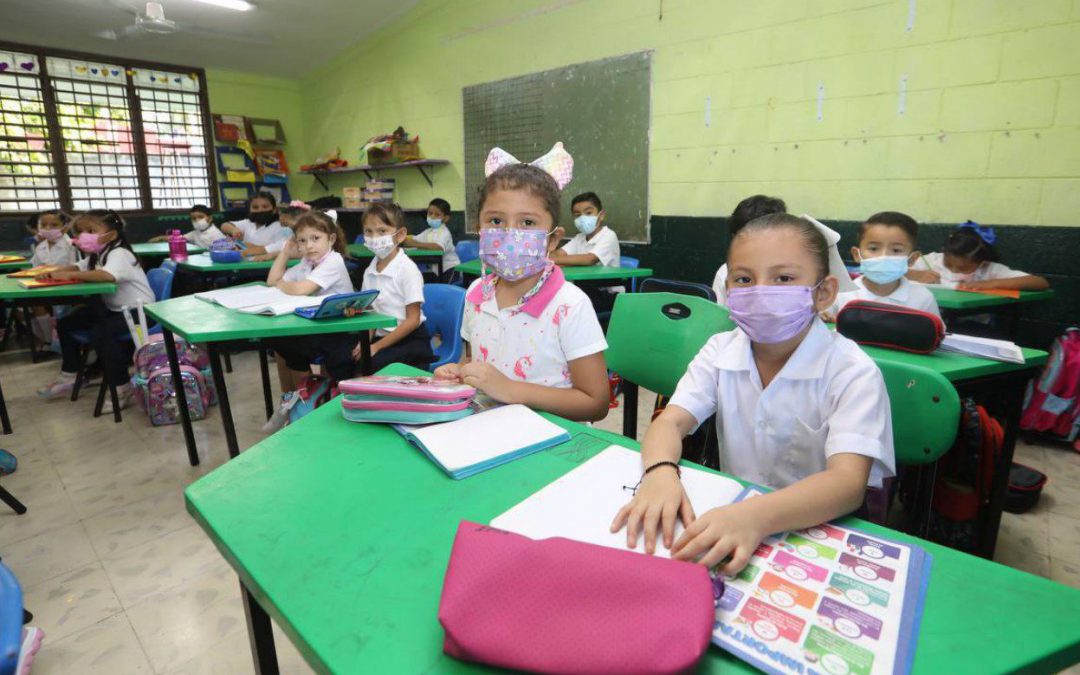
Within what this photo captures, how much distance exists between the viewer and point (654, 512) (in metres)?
0.70

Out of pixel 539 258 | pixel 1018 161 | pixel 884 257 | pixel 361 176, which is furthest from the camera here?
pixel 361 176

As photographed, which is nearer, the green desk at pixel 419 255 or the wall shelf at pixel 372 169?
the green desk at pixel 419 255

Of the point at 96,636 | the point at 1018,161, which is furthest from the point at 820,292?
the point at 1018,161

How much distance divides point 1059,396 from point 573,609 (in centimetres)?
342

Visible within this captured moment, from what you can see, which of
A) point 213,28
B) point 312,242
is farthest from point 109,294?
point 213,28

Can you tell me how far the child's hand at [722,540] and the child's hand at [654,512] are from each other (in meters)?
0.03

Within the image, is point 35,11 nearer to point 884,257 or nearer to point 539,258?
point 539,258

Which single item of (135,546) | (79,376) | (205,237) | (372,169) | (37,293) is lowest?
(135,546)

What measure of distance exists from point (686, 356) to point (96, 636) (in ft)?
5.79

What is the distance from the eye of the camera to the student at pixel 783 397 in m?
0.79

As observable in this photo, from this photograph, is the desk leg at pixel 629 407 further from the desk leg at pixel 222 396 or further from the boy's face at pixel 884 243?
the desk leg at pixel 222 396

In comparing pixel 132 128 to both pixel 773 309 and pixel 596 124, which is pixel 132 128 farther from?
pixel 773 309

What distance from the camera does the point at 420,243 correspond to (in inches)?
211

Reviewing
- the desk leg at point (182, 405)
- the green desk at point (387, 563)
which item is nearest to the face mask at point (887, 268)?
the green desk at point (387, 563)
